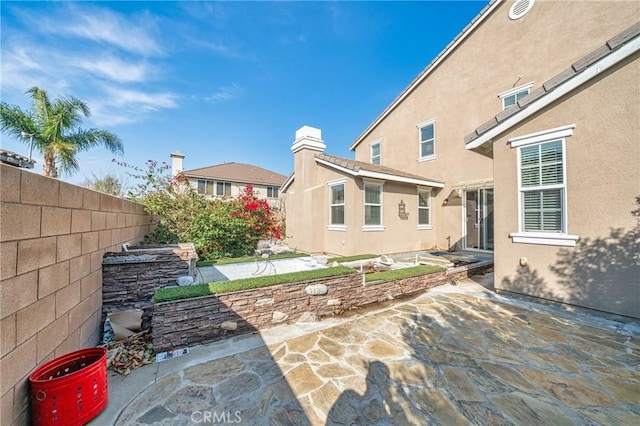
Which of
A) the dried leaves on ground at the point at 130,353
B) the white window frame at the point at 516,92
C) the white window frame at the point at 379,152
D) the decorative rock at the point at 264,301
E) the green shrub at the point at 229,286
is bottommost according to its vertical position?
the dried leaves on ground at the point at 130,353

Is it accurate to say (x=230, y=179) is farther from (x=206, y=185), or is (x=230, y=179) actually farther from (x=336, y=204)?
(x=336, y=204)

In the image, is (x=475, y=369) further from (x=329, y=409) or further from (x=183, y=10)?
(x=183, y=10)

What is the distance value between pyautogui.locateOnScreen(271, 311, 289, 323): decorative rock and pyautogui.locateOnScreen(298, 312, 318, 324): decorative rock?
315 millimetres

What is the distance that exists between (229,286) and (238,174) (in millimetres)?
24705

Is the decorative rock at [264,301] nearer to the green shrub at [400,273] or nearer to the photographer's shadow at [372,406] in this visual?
the photographer's shadow at [372,406]

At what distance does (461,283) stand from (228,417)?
7335 millimetres

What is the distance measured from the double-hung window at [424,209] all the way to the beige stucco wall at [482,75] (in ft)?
1.75

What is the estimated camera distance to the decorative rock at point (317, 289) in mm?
5209

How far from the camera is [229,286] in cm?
456

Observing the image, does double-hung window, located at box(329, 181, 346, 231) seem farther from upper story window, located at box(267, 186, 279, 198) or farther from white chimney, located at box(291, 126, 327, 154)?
upper story window, located at box(267, 186, 279, 198)

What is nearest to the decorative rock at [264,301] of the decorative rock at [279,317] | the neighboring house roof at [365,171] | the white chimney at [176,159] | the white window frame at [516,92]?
the decorative rock at [279,317]

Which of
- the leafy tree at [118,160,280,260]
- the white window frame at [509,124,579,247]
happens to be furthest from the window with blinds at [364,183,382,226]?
the white window frame at [509,124,579,247]

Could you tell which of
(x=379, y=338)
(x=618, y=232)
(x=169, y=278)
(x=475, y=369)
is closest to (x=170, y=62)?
(x=169, y=278)

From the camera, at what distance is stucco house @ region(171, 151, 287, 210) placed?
23.7 meters
